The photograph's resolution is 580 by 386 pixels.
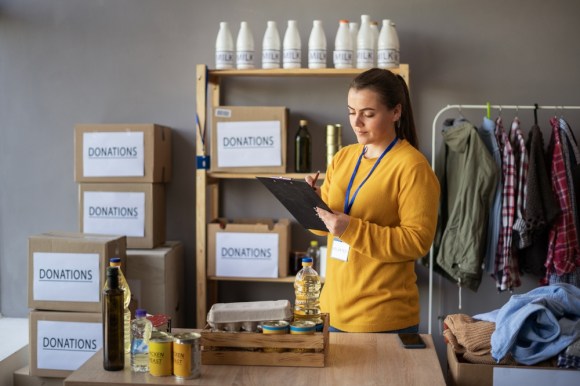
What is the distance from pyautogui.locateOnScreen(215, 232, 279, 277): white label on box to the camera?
3576 millimetres

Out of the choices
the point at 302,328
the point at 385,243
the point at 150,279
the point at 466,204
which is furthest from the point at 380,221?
the point at 150,279

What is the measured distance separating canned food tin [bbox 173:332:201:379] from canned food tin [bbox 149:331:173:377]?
0.06ft

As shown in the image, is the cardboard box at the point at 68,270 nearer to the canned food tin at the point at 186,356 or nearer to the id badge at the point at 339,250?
the id badge at the point at 339,250

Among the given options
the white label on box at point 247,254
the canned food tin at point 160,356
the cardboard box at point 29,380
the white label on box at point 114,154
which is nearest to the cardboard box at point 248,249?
the white label on box at point 247,254

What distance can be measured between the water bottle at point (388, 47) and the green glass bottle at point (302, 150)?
518mm

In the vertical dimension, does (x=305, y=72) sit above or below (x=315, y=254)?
above

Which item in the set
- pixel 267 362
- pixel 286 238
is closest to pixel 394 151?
pixel 267 362

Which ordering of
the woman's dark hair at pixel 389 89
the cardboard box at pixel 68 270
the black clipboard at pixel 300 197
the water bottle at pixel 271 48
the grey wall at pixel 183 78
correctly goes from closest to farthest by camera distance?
the black clipboard at pixel 300 197
the woman's dark hair at pixel 389 89
the cardboard box at pixel 68 270
the water bottle at pixel 271 48
the grey wall at pixel 183 78

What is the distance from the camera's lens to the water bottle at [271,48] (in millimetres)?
3535

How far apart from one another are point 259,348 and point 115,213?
1959 mm

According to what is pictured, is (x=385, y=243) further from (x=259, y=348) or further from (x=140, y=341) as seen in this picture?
(x=140, y=341)

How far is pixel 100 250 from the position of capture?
3131 mm

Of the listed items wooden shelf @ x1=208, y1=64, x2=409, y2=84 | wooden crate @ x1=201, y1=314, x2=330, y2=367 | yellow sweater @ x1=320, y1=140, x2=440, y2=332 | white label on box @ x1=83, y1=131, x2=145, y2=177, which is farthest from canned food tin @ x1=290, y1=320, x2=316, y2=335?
white label on box @ x1=83, y1=131, x2=145, y2=177

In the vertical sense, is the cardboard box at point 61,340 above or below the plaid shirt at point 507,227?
below
